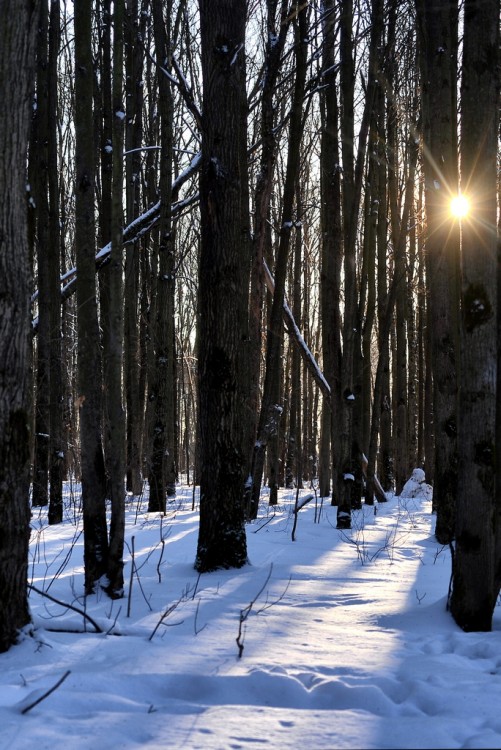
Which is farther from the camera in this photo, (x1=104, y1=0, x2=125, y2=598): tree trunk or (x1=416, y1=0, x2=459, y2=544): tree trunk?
(x1=416, y1=0, x2=459, y2=544): tree trunk

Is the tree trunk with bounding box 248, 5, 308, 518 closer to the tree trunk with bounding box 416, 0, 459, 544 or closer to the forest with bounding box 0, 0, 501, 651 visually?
the forest with bounding box 0, 0, 501, 651

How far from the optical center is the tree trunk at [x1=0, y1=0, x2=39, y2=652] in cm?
301

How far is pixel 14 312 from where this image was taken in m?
3.05

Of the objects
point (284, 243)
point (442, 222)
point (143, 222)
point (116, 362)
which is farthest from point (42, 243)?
point (116, 362)

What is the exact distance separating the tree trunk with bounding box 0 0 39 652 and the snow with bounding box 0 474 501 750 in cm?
33

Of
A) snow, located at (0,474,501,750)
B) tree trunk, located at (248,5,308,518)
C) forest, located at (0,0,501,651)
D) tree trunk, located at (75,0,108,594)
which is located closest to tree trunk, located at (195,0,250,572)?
forest, located at (0,0,501,651)

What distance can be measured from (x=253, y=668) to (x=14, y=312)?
1.99 meters

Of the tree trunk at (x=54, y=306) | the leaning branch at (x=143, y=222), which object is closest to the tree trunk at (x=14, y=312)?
the leaning branch at (x=143, y=222)

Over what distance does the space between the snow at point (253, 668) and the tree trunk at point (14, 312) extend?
1.08ft

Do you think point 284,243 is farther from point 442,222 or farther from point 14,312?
point 14,312

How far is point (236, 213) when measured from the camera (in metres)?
5.12

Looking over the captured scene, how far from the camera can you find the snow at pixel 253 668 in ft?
7.39

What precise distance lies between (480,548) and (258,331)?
5.95m

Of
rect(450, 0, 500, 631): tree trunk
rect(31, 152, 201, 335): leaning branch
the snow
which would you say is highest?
rect(31, 152, 201, 335): leaning branch
